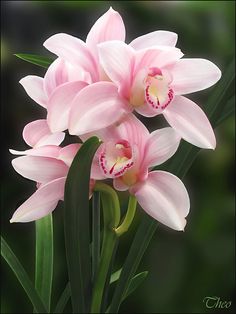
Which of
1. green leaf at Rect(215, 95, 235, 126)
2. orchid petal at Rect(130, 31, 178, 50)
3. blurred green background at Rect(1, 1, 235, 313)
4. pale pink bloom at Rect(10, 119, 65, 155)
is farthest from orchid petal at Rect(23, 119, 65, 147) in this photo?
blurred green background at Rect(1, 1, 235, 313)

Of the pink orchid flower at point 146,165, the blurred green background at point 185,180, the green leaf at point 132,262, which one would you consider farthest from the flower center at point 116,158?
the blurred green background at point 185,180

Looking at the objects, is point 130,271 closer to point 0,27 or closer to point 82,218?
point 82,218

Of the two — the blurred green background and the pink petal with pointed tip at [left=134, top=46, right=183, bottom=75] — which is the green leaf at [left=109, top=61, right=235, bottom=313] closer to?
the pink petal with pointed tip at [left=134, top=46, right=183, bottom=75]

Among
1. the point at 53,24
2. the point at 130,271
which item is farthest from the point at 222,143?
the point at 130,271

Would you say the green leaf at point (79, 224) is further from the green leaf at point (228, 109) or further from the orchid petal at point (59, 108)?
the green leaf at point (228, 109)

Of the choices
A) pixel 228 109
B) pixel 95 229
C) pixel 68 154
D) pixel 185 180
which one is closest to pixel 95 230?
pixel 95 229

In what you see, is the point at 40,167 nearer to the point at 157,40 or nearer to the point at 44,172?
the point at 44,172
